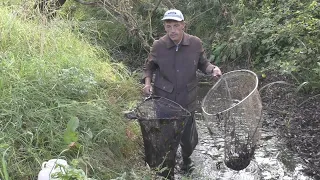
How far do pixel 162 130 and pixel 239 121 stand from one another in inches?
34.9

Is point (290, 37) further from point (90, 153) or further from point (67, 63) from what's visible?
point (90, 153)

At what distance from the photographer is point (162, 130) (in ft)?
13.3

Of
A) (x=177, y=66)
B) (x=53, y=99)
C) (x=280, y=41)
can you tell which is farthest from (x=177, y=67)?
(x=280, y=41)

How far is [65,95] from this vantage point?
4.84m

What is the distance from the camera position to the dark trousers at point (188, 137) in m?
4.72

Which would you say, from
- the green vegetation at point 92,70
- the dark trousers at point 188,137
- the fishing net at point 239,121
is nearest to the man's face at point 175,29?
the fishing net at point 239,121

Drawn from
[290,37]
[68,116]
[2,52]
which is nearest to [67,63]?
[2,52]

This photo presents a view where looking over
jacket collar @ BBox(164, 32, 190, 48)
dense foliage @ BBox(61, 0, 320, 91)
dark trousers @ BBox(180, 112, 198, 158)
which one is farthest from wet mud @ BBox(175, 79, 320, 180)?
jacket collar @ BBox(164, 32, 190, 48)

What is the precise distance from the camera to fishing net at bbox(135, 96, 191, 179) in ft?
13.3

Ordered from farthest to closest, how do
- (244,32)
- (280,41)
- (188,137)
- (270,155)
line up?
(244,32) < (280,41) < (270,155) < (188,137)

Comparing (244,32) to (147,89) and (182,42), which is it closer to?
(182,42)

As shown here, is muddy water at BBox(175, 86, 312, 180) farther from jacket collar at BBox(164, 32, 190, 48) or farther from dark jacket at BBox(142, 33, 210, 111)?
jacket collar at BBox(164, 32, 190, 48)

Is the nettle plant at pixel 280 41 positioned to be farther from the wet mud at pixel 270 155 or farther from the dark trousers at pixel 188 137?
the dark trousers at pixel 188 137

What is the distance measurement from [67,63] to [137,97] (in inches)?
41.9
